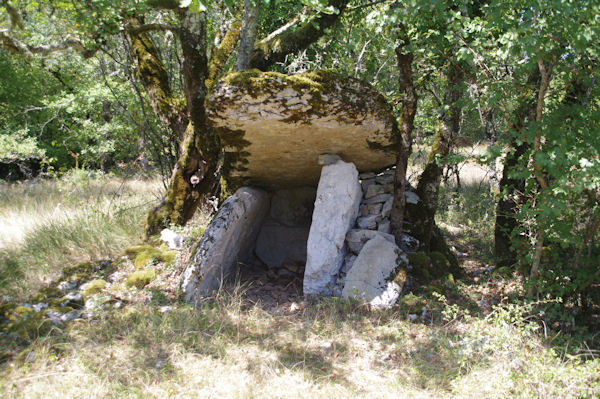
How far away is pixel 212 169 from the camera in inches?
250

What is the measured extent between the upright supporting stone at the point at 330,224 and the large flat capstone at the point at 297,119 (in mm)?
360

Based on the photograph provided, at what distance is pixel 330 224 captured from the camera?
191 inches

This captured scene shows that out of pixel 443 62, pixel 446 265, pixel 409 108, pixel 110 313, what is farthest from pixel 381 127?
pixel 110 313

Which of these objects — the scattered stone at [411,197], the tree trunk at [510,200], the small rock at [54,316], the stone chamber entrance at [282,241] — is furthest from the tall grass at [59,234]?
the tree trunk at [510,200]

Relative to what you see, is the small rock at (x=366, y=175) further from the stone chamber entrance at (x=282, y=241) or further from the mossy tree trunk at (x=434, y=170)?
the stone chamber entrance at (x=282, y=241)

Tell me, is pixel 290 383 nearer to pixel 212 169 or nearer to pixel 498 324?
pixel 498 324

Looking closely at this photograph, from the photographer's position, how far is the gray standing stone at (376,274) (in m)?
4.20

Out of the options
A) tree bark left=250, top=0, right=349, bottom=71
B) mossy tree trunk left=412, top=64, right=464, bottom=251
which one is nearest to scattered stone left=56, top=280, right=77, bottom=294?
tree bark left=250, top=0, right=349, bottom=71

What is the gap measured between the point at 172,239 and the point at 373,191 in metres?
2.80

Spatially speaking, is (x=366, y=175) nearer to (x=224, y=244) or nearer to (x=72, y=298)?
(x=224, y=244)

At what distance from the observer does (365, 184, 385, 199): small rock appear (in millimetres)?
5457

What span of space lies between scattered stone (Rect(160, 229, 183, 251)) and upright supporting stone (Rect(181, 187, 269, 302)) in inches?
31.0

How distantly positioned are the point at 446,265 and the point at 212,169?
144 inches

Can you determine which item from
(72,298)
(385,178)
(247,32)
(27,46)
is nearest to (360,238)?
(385,178)
